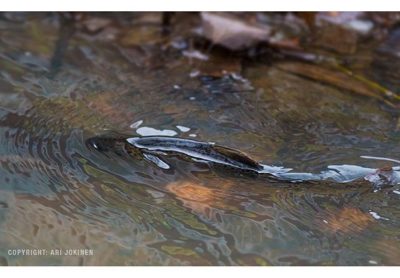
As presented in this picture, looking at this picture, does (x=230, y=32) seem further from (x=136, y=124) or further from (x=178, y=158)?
(x=178, y=158)

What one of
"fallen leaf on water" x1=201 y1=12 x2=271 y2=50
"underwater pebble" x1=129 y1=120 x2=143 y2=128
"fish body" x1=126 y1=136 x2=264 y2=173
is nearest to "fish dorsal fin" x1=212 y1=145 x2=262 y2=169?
"fish body" x1=126 y1=136 x2=264 y2=173

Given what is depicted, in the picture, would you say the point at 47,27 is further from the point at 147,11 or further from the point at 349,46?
the point at 349,46

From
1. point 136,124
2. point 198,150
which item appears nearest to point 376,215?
point 198,150

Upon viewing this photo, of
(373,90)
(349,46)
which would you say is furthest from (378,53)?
(373,90)

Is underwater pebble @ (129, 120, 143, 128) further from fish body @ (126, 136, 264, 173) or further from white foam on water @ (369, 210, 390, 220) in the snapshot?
white foam on water @ (369, 210, 390, 220)

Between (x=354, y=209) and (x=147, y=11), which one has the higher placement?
(x=147, y=11)

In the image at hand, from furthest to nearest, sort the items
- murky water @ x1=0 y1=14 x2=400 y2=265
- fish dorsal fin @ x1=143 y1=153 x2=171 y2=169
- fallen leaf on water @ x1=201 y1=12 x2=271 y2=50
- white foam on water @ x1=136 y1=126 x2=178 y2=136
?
fallen leaf on water @ x1=201 y1=12 x2=271 y2=50, white foam on water @ x1=136 y1=126 x2=178 y2=136, fish dorsal fin @ x1=143 y1=153 x2=171 y2=169, murky water @ x1=0 y1=14 x2=400 y2=265

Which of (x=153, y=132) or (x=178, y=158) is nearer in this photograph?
(x=178, y=158)
